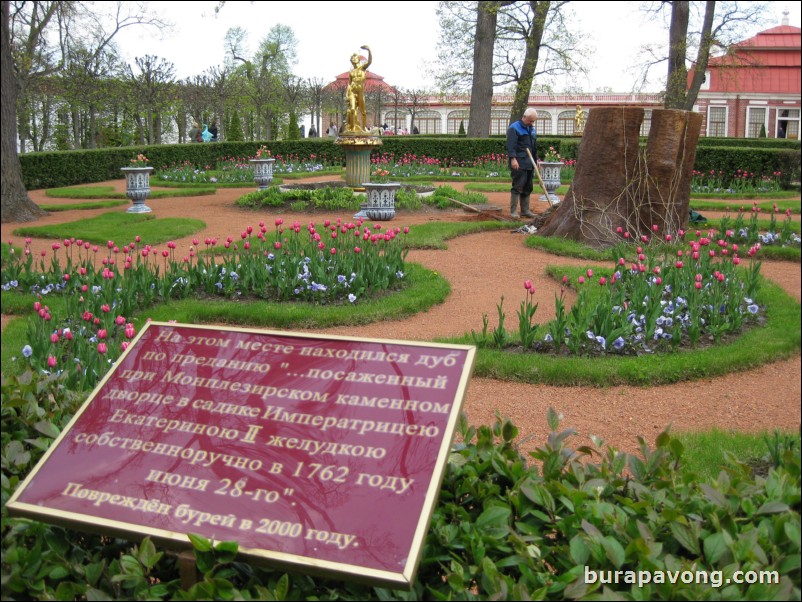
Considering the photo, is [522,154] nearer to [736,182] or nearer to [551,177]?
[551,177]

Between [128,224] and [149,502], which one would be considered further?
[128,224]

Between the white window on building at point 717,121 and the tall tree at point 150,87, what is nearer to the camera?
the tall tree at point 150,87

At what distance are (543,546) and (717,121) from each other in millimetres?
42798

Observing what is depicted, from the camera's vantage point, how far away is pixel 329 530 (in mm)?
2020

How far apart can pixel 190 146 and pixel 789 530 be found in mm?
21198

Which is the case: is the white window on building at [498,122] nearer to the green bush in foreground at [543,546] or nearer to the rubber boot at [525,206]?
the rubber boot at [525,206]

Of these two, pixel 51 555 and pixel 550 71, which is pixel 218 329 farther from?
pixel 550 71

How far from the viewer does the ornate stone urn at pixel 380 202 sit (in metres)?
11.9

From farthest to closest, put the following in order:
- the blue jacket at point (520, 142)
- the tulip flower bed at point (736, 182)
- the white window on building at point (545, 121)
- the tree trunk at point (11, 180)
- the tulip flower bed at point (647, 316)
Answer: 1. the white window on building at point (545, 121)
2. the tulip flower bed at point (736, 182)
3. the blue jacket at point (520, 142)
4. the tree trunk at point (11, 180)
5. the tulip flower bed at point (647, 316)

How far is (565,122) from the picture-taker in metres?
45.4

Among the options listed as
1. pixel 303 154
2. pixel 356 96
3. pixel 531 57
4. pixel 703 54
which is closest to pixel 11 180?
pixel 356 96

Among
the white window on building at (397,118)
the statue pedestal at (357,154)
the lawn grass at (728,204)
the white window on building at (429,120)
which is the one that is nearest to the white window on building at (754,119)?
the white window on building at (429,120)

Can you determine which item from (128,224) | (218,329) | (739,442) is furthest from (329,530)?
(128,224)

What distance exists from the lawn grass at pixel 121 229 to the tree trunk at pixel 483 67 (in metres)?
11.9
